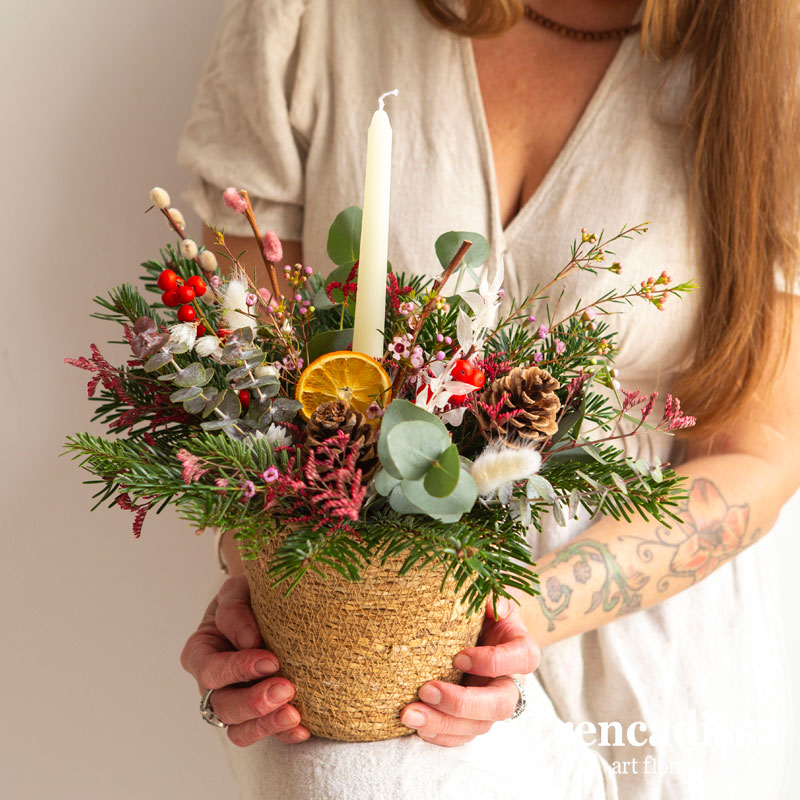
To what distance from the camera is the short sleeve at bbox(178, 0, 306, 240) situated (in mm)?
846

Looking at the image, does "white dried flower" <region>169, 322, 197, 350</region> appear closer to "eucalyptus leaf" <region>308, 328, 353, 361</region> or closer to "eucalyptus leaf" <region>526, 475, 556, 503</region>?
"eucalyptus leaf" <region>308, 328, 353, 361</region>

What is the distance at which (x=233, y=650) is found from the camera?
1.87ft

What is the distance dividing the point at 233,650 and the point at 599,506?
11.8 inches

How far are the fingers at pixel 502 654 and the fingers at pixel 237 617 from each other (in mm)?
142

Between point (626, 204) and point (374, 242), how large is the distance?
0.50m

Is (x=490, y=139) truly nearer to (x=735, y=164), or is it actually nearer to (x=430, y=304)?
(x=735, y=164)

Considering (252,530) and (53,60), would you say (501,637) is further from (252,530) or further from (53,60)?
(53,60)

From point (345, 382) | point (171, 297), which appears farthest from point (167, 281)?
point (345, 382)

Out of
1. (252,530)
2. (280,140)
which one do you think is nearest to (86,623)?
(280,140)

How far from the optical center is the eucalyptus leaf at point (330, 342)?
0.46 metres

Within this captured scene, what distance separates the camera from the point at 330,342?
1.53 ft

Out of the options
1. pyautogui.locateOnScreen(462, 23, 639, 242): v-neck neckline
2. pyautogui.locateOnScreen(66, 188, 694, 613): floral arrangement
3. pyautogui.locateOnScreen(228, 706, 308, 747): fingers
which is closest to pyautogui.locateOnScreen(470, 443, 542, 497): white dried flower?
pyautogui.locateOnScreen(66, 188, 694, 613): floral arrangement

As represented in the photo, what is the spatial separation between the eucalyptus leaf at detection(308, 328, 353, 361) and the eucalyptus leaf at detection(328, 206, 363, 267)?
2.1 inches

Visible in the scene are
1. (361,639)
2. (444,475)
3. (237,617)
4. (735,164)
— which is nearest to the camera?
(444,475)
